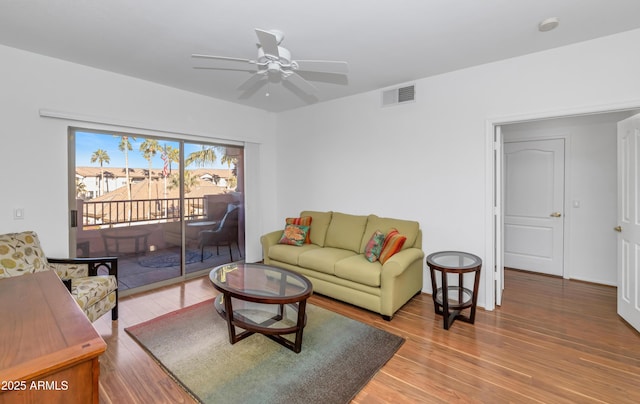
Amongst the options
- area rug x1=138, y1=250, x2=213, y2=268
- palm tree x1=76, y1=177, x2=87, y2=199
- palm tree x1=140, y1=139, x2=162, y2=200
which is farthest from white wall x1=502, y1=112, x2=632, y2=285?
palm tree x1=76, y1=177, x2=87, y2=199

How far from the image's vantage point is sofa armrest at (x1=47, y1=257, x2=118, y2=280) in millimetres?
2850

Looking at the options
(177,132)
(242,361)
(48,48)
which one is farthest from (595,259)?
(48,48)

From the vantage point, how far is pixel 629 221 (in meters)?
2.83

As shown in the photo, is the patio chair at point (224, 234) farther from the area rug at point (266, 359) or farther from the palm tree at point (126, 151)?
the area rug at point (266, 359)

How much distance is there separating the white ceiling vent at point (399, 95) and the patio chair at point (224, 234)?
9.55ft

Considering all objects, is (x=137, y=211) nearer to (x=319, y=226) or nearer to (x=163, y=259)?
(x=163, y=259)


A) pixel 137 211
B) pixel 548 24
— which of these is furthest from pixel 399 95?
pixel 137 211

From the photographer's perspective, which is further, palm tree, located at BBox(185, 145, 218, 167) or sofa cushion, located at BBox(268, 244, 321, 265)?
palm tree, located at BBox(185, 145, 218, 167)

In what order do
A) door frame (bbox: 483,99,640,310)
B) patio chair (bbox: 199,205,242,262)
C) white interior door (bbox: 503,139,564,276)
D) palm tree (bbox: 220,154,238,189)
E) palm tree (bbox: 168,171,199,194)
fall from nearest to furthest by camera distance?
door frame (bbox: 483,99,640,310) → palm tree (bbox: 168,171,199,194) → white interior door (bbox: 503,139,564,276) → patio chair (bbox: 199,205,242,262) → palm tree (bbox: 220,154,238,189)

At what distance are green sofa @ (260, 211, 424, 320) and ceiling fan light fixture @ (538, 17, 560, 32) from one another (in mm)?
2198

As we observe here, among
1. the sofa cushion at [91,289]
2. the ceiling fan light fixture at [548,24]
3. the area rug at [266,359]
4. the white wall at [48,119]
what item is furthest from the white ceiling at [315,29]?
the area rug at [266,359]

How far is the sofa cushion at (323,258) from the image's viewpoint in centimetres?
350

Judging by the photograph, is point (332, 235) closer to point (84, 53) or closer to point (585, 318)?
point (585, 318)

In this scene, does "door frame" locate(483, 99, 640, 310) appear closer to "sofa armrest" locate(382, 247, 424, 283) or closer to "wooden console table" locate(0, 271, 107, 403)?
"sofa armrest" locate(382, 247, 424, 283)
